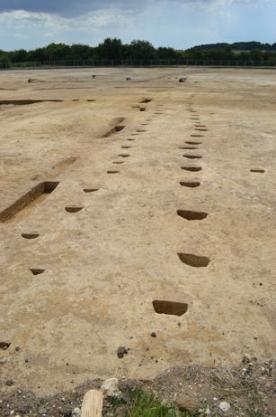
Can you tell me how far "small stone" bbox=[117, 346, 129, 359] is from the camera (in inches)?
127

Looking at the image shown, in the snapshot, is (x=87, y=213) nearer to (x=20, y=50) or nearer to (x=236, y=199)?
(x=236, y=199)

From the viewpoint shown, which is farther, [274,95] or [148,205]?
[274,95]

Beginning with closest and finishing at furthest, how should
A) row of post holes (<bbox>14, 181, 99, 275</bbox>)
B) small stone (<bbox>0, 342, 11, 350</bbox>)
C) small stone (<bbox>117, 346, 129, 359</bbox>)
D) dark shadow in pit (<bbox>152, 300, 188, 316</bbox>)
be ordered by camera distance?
small stone (<bbox>117, 346, 129, 359</bbox>)
small stone (<bbox>0, 342, 11, 350</bbox>)
dark shadow in pit (<bbox>152, 300, 188, 316</bbox>)
row of post holes (<bbox>14, 181, 99, 275</bbox>)

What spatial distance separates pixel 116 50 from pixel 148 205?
66614 millimetres

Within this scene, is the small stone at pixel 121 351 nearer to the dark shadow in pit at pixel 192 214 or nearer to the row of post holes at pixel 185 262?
the row of post holes at pixel 185 262

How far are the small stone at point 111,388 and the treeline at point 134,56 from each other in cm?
6045

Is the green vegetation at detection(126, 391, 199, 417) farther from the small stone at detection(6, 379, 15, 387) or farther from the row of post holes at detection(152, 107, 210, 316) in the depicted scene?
the row of post holes at detection(152, 107, 210, 316)

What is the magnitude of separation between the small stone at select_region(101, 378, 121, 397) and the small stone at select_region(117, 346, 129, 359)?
229 mm

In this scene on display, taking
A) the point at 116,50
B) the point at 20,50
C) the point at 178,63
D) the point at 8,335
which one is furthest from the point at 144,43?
the point at 8,335

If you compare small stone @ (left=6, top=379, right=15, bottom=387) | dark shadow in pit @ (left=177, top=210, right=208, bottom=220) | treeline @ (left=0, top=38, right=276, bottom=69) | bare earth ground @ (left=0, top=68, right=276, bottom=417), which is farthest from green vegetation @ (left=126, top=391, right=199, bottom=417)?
treeline @ (left=0, top=38, right=276, bottom=69)

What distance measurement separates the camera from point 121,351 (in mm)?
3260

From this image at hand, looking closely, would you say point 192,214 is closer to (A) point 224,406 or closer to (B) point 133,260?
(B) point 133,260

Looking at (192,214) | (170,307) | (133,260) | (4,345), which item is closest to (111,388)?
(4,345)

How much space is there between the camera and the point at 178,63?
209ft
